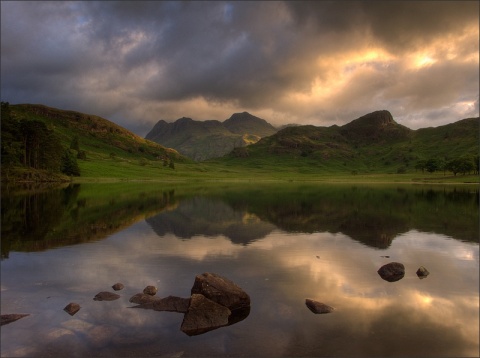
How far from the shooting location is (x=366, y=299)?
2092cm

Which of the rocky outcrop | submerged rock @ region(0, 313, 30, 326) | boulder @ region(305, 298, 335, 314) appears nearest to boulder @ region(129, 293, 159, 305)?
the rocky outcrop

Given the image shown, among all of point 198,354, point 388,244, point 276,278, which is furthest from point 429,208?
point 198,354

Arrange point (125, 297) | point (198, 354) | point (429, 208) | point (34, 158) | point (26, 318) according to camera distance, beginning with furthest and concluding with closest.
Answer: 1. point (34, 158)
2. point (429, 208)
3. point (125, 297)
4. point (26, 318)
5. point (198, 354)

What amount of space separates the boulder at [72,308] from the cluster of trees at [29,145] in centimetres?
12702

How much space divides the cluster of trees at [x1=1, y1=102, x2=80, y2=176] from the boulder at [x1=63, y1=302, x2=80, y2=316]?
12702 cm

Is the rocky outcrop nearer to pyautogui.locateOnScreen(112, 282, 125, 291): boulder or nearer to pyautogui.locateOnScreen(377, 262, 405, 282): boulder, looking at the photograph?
pyautogui.locateOnScreen(112, 282, 125, 291): boulder

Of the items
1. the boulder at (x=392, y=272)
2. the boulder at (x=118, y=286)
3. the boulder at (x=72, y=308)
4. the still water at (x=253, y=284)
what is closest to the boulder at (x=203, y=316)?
the still water at (x=253, y=284)

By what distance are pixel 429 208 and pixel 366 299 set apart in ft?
183

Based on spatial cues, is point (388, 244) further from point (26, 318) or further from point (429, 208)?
point (429, 208)

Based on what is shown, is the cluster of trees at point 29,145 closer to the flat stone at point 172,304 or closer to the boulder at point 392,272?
the flat stone at point 172,304

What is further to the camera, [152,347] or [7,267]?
[7,267]

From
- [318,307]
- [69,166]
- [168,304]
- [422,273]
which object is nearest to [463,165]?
[422,273]

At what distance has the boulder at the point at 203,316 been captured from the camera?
16.9 meters

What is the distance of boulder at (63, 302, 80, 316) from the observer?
18.4m
